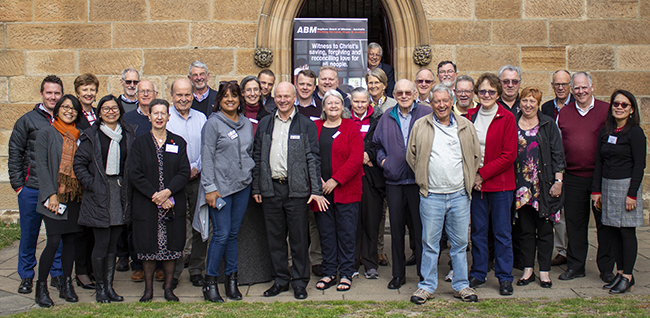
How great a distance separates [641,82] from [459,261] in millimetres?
4474

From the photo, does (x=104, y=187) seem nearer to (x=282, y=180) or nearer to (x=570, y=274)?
(x=282, y=180)

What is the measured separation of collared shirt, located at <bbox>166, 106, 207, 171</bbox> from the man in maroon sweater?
3287 millimetres

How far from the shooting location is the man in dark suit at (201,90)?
5262mm

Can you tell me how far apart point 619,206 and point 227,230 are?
324 centimetres

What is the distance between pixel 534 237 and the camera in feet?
A: 15.1

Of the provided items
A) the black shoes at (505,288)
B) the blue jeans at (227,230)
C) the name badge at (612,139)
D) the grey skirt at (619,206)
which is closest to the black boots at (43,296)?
the blue jeans at (227,230)

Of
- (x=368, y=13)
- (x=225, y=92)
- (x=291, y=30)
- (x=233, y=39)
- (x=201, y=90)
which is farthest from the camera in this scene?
(x=368, y=13)

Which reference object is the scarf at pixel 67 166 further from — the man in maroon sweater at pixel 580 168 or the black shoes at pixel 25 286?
the man in maroon sweater at pixel 580 168

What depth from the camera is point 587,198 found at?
15.5ft

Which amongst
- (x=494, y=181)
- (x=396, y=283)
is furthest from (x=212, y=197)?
(x=494, y=181)

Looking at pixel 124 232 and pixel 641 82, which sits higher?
pixel 641 82

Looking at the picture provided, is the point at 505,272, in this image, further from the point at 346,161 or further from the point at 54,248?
the point at 54,248

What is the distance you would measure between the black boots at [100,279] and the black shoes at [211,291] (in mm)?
755

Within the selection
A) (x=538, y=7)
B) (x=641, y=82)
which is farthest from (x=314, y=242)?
(x=641, y=82)
